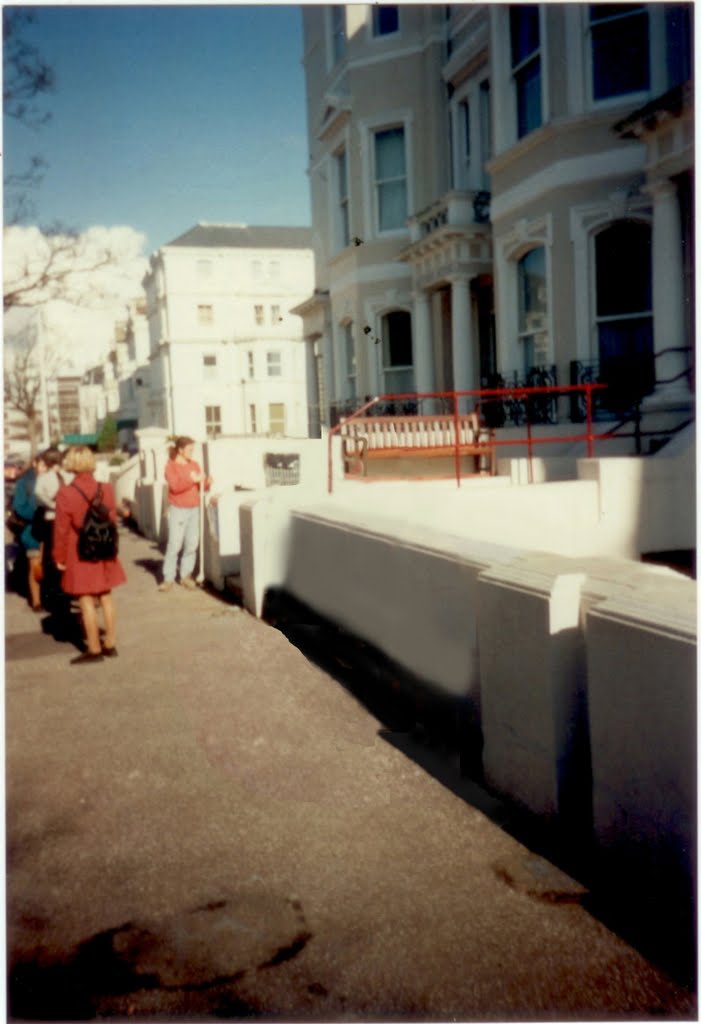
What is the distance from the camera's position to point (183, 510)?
32.4 ft

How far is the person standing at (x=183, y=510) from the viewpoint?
9.69 metres

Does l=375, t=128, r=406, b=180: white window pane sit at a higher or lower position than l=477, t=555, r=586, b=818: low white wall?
higher

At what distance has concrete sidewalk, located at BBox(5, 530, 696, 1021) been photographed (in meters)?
2.78

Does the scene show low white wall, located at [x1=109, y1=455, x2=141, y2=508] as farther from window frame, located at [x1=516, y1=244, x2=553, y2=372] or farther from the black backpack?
the black backpack

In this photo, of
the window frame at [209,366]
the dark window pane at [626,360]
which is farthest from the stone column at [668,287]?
the window frame at [209,366]

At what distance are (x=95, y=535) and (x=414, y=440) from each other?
6.90m

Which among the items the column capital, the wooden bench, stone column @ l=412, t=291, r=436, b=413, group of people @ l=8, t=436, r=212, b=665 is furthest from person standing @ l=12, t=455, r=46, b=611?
stone column @ l=412, t=291, r=436, b=413

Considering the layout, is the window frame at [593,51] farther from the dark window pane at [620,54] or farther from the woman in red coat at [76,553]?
the woman in red coat at [76,553]

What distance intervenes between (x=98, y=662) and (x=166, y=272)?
56.9 meters

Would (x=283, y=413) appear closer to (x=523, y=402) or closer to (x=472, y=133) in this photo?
(x=472, y=133)

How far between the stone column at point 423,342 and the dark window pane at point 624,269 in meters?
5.42

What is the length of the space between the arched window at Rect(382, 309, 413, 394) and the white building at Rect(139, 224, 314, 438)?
39768 millimetres

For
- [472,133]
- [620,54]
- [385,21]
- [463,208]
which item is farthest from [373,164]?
[620,54]

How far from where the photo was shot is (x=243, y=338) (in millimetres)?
59094
